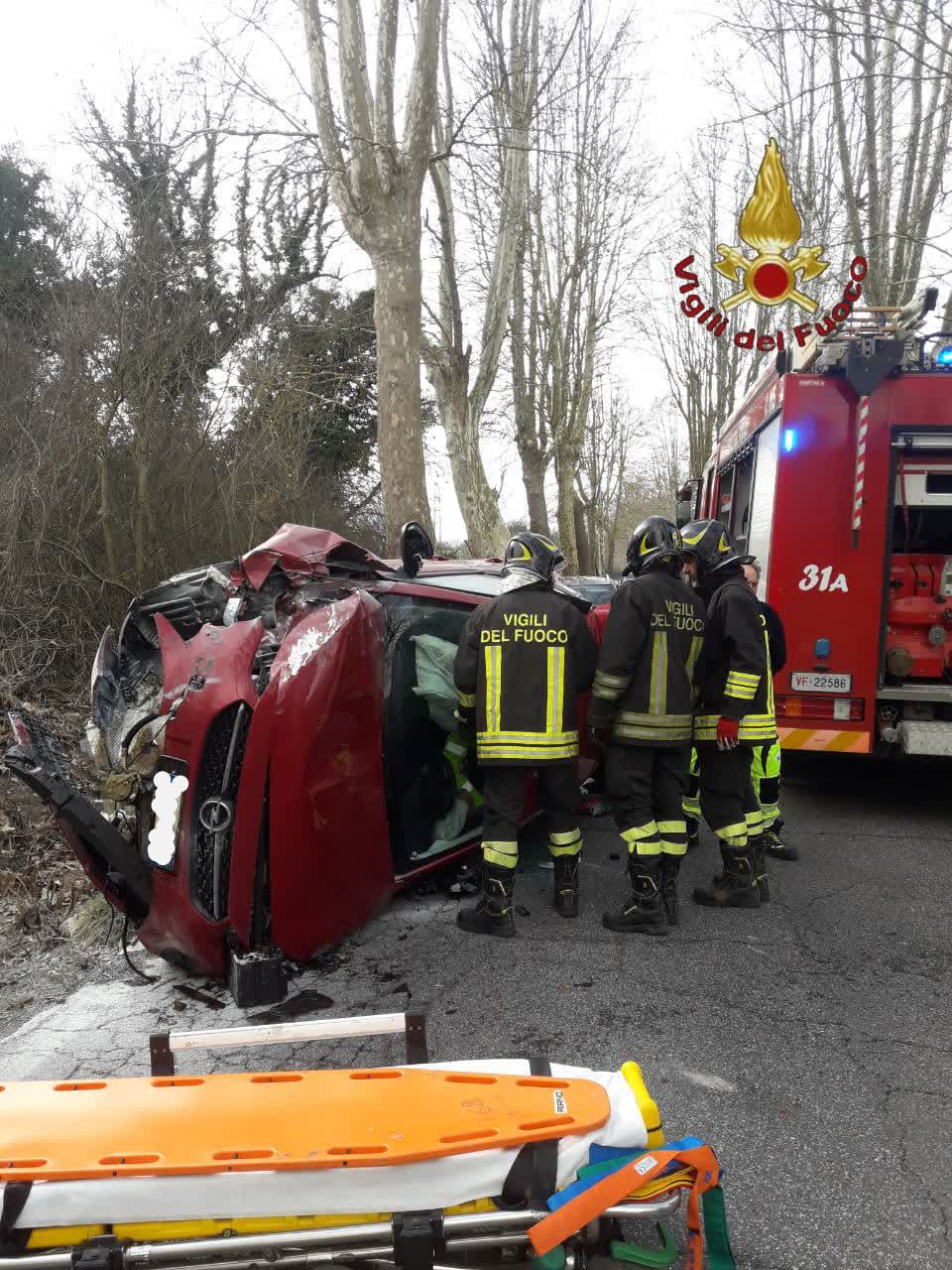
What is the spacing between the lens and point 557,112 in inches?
650

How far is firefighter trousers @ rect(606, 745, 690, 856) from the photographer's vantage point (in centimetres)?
393

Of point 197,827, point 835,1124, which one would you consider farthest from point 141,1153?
point 835,1124

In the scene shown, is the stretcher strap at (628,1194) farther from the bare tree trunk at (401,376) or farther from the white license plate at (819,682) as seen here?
the bare tree trunk at (401,376)

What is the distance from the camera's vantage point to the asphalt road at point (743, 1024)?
2.16 metres

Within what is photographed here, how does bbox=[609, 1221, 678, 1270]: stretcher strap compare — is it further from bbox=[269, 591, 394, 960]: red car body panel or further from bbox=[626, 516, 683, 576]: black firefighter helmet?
bbox=[626, 516, 683, 576]: black firefighter helmet

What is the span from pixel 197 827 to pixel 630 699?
1900mm

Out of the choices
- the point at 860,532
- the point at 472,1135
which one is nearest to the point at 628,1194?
the point at 472,1135

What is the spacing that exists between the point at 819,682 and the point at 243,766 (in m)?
3.72

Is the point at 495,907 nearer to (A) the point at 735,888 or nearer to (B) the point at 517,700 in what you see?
(B) the point at 517,700

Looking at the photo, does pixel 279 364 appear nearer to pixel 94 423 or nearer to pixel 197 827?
pixel 94 423

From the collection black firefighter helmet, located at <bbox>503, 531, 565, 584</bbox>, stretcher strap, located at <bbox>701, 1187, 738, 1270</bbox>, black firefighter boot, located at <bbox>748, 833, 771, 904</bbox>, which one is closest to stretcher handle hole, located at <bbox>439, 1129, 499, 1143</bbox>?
stretcher strap, located at <bbox>701, 1187, 738, 1270</bbox>

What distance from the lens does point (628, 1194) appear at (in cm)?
169

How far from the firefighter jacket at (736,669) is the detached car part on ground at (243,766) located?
1557 millimetres

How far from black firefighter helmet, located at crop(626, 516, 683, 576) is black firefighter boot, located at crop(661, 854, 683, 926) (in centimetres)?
128
